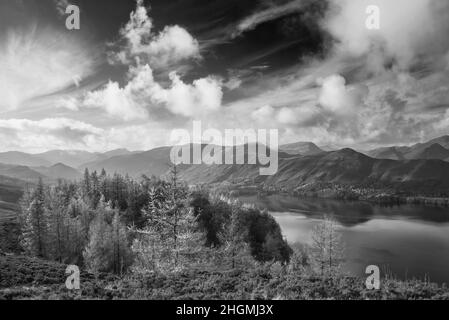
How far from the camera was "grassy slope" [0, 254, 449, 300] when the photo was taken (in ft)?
49.4

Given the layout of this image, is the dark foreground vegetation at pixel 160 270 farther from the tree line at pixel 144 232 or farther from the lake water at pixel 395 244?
the lake water at pixel 395 244

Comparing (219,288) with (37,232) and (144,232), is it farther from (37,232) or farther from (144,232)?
(37,232)

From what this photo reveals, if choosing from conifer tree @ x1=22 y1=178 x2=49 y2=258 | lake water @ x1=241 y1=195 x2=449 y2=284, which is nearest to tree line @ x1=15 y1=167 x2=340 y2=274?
conifer tree @ x1=22 y1=178 x2=49 y2=258

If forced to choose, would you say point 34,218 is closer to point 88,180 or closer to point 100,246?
point 100,246

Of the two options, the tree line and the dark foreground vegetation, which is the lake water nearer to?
the tree line

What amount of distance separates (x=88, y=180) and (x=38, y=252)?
67123 mm

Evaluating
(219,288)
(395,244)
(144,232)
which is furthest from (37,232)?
(395,244)

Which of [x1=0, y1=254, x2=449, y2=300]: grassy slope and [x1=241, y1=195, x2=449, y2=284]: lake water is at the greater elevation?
[x1=0, y1=254, x2=449, y2=300]: grassy slope

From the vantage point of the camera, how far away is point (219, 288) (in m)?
17.0

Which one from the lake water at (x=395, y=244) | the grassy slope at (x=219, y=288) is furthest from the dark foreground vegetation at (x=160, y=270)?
the lake water at (x=395, y=244)

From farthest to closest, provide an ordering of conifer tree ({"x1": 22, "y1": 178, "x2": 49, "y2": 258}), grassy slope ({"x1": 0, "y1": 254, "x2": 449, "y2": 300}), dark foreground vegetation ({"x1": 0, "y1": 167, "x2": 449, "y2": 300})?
conifer tree ({"x1": 22, "y1": 178, "x2": 49, "y2": 258}) < dark foreground vegetation ({"x1": 0, "y1": 167, "x2": 449, "y2": 300}) < grassy slope ({"x1": 0, "y1": 254, "x2": 449, "y2": 300})

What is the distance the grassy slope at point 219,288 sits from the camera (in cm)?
1506

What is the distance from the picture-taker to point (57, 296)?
14.3 m
